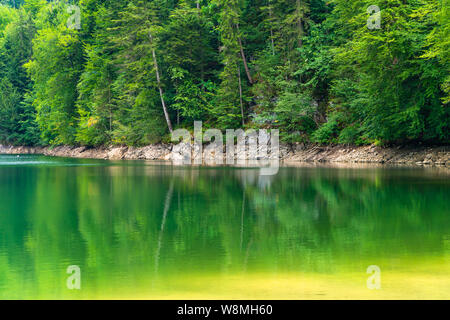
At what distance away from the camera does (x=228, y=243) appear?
928cm

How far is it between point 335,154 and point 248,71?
12.4 metres

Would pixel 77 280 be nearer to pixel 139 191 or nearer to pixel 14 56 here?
pixel 139 191

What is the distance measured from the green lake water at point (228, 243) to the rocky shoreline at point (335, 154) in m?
13.5

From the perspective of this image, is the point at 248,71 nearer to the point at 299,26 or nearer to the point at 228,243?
the point at 299,26

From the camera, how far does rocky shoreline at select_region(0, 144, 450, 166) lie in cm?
3078

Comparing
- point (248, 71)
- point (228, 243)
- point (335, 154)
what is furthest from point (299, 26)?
point (228, 243)

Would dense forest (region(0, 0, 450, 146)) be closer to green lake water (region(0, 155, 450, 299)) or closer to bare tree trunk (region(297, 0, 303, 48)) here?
bare tree trunk (region(297, 0, 303, 48))

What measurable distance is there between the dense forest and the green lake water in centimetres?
1266

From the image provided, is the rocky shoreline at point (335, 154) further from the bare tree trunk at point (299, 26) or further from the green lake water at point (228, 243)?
the green lake water at point (228, 243)

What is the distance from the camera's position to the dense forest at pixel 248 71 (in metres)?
28.8

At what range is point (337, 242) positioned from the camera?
9266 millimetres

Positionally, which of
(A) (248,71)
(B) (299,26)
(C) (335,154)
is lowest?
(C) (335,154)

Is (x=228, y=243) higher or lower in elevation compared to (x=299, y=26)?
lower
